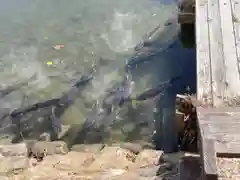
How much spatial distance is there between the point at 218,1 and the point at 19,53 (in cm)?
566

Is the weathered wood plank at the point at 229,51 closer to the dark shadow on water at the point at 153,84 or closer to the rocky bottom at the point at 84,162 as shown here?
the rocky bottom at the point at 84,162

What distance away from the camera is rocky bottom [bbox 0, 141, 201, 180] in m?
5.52

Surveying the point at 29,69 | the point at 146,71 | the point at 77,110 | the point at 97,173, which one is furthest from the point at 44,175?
the point at 29,69

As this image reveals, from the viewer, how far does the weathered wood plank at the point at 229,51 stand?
545 centimetres

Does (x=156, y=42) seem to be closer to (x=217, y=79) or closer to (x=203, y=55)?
(x=203, y=55)

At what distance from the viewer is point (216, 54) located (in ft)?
20.6

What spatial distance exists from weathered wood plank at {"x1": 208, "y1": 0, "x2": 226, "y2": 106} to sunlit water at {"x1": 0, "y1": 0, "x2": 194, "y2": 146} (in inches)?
62.4

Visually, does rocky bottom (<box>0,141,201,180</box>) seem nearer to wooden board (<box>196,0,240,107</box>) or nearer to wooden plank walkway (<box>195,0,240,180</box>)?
wooden plank walkway (<box>195,0,240,180</box>)

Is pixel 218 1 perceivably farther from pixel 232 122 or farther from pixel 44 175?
pixel 44 175

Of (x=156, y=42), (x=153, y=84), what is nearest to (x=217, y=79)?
(x=153, y=84)

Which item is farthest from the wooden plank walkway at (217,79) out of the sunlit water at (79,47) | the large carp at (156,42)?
the large carp at (156,42)

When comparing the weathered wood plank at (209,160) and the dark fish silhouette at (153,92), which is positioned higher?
the dark fish silhouette at (153,92)

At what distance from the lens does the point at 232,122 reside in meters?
4.64

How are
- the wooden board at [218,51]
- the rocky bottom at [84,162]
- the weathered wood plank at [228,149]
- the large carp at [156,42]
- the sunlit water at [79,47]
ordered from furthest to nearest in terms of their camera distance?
the large carp at [156,42] < the sunlit water at [79,47] < the rocky bottom at [84,162] < the wooden board at [218,51] < the weathered wood plank at [228,149]
